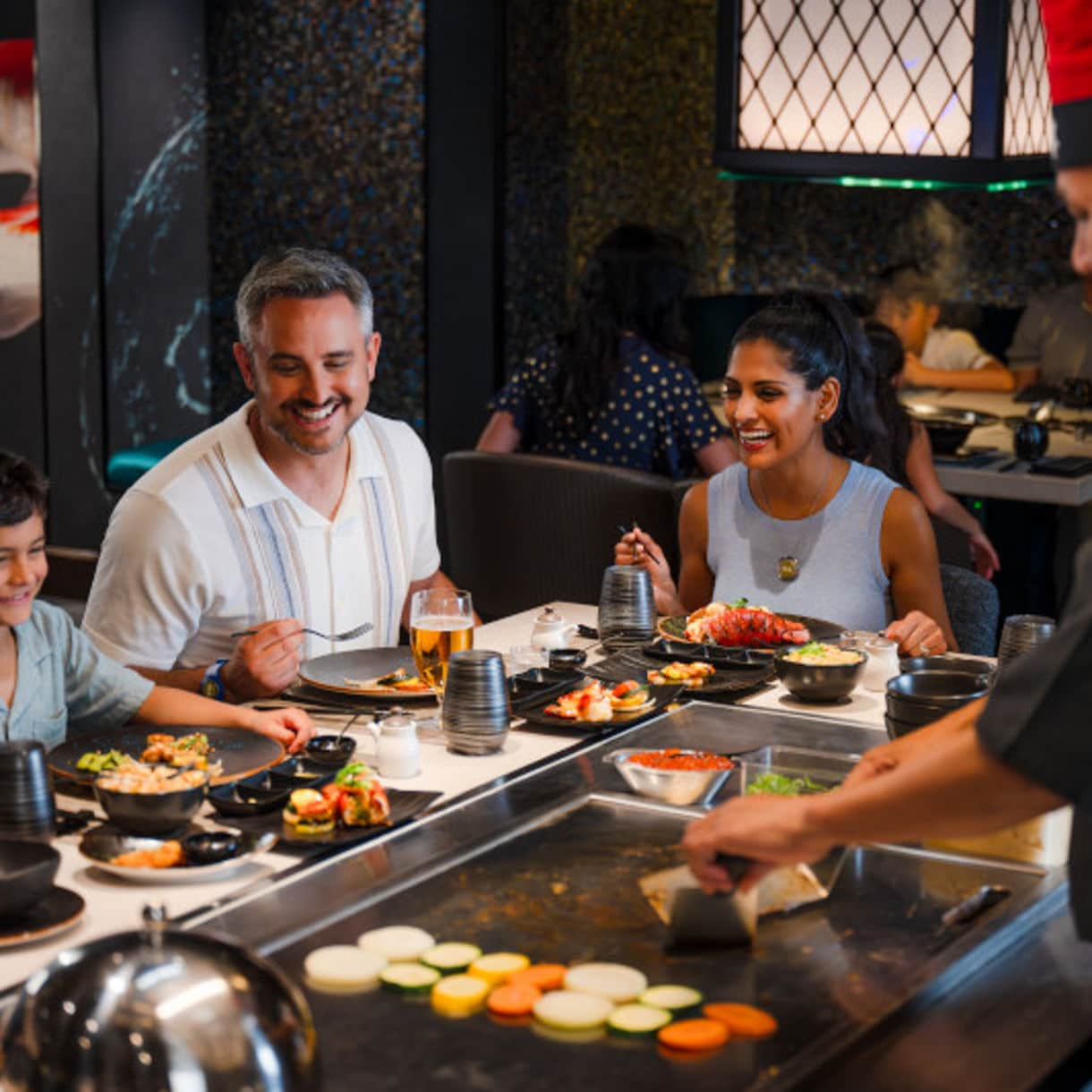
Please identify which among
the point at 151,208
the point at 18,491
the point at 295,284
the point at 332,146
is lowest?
the point at 18,491

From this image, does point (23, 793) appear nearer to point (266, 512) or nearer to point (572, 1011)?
point (572, 1011)

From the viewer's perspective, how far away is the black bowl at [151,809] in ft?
6.43

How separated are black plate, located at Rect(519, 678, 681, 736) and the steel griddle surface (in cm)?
33

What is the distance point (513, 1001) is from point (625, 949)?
183mm

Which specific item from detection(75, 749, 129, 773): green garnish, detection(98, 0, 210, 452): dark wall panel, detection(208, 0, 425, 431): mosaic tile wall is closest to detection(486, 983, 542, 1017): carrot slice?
detection(75, 749, 129, 773): green garnish

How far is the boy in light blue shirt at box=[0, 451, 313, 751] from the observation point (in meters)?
2.34

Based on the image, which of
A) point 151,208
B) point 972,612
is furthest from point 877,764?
point 151,208

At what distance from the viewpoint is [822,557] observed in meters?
3.44

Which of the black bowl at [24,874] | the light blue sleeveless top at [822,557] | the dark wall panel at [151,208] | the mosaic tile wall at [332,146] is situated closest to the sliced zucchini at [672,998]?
the black bowl at [24,874]

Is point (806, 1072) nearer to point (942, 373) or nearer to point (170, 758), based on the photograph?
point (170, 758)

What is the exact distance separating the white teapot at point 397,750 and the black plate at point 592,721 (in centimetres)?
28

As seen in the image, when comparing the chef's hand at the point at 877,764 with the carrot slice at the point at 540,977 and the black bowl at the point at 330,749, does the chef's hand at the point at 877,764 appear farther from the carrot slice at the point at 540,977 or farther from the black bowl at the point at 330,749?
the black bowl at the point at 330,749

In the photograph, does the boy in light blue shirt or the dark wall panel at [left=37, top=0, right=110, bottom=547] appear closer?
the boy in light blue shirt

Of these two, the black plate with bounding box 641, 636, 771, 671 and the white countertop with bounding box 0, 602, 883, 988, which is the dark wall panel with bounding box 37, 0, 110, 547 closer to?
the white countertop with bounding box 0, 602, 883, 988
